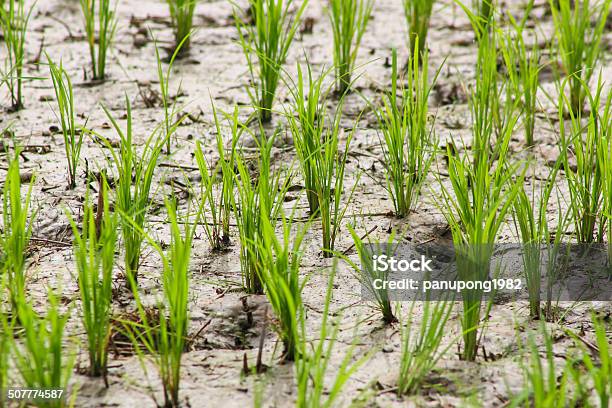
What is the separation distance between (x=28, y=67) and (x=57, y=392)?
2181mm

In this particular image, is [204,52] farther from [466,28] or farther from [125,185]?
[125,185]

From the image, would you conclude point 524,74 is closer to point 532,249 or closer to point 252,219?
point 532,249

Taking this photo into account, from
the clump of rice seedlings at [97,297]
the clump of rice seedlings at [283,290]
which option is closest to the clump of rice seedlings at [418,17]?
the clump of rice seedlings at [283,290]

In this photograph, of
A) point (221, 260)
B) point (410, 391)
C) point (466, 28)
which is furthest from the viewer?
point (466, 28)

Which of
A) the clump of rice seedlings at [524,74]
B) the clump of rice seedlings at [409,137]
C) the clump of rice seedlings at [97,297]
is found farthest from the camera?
the clump of rice seedlings at [524,74]

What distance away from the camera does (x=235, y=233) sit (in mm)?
2475

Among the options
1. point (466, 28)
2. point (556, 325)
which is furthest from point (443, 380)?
point (466, 28)

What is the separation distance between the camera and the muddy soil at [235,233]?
180cm

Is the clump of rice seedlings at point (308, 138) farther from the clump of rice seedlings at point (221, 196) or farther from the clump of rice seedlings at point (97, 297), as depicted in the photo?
the clump of rice seedlings at point (97, 297)

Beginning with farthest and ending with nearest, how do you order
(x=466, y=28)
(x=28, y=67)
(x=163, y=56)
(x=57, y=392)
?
1. (x=466, y=28)
2. (x=163, y=56)
3. (x=28, y=67)
4. (x=57, y=392)

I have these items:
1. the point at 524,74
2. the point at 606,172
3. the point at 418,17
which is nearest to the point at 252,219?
the point at 606,172

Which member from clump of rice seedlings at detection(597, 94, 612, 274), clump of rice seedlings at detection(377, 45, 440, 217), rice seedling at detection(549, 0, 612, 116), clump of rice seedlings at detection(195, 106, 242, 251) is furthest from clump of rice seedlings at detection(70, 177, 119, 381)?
rice seedling at detection(549, 0, 612, 116)

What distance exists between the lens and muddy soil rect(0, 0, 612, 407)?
5.90 ft

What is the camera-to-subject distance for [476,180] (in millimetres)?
2104
